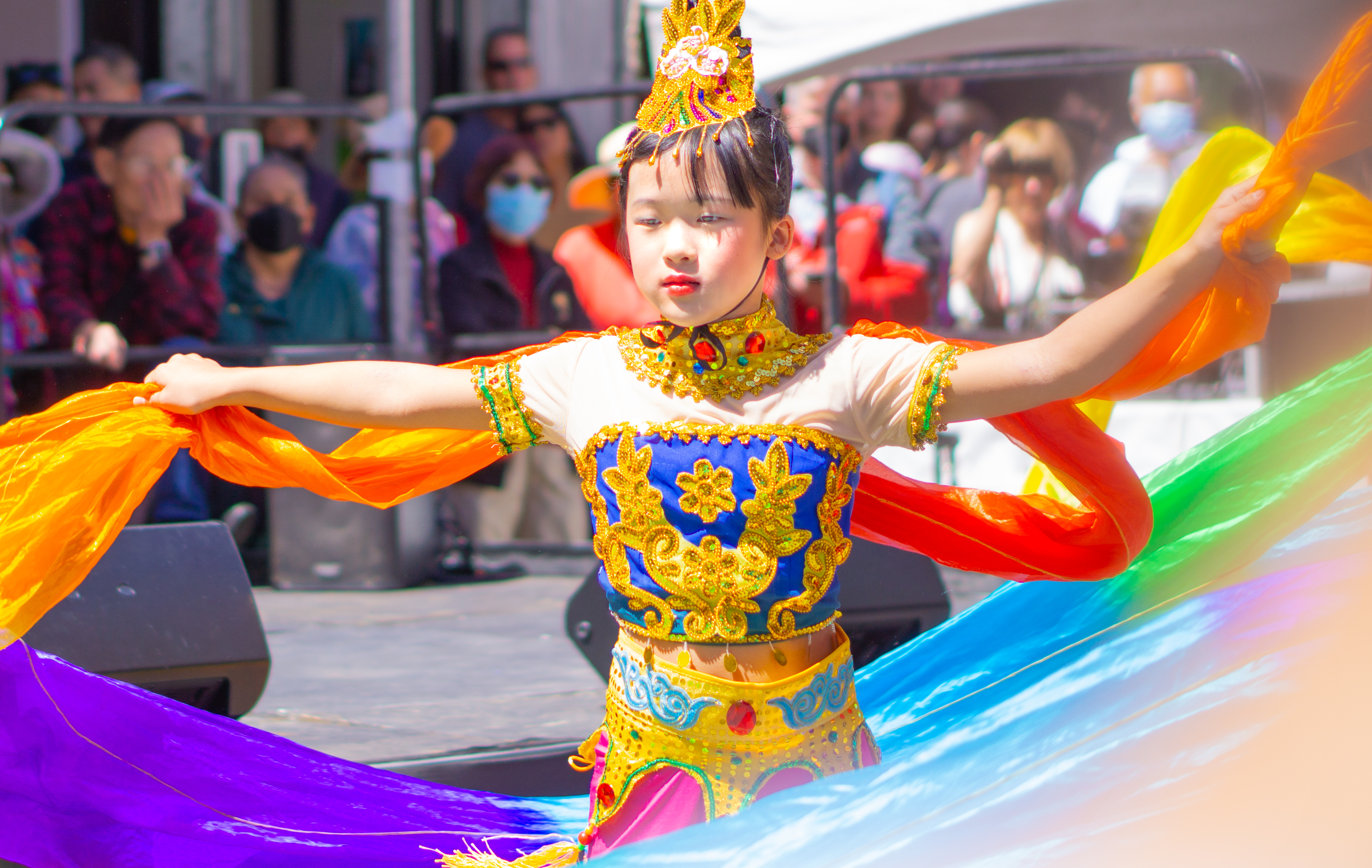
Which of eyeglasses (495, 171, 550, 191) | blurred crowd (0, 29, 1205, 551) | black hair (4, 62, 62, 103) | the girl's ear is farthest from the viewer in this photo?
black hair (4, 62, 62, 103)

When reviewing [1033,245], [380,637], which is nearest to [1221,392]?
[1033,245]

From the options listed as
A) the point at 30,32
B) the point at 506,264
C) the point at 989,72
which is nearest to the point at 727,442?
the point at 989,72

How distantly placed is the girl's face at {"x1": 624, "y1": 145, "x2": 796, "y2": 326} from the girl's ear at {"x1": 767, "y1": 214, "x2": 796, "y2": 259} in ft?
0.19

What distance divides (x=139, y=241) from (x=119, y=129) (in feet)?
1.49

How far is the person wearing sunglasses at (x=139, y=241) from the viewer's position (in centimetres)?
586

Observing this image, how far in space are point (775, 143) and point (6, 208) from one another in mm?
4764

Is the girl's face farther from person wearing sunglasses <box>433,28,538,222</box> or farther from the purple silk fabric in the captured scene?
person wearing sunglasses <box>433,28,538,222</box>

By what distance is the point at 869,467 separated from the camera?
7.46 ft

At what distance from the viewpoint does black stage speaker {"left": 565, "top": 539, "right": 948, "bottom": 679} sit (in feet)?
10.7

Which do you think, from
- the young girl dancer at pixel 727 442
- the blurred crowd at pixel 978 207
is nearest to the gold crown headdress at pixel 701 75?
the young girl dancer at pixel 727 442

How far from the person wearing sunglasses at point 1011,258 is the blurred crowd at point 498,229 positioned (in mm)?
10

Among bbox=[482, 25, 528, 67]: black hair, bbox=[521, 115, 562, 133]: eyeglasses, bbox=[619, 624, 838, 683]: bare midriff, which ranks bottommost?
bbox=[619, 624, 838, 683]: bare midriff

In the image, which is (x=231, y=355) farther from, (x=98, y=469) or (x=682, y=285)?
(x=682, y=285)

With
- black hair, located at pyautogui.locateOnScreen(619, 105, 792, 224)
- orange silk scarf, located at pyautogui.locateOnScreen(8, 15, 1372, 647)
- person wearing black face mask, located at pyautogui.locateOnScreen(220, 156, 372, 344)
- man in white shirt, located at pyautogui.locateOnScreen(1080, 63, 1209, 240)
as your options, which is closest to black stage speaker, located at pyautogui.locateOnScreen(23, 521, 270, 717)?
orange silk scarf, located at pyautogui.locateOnScreen(8, 15, 1372, 647)
